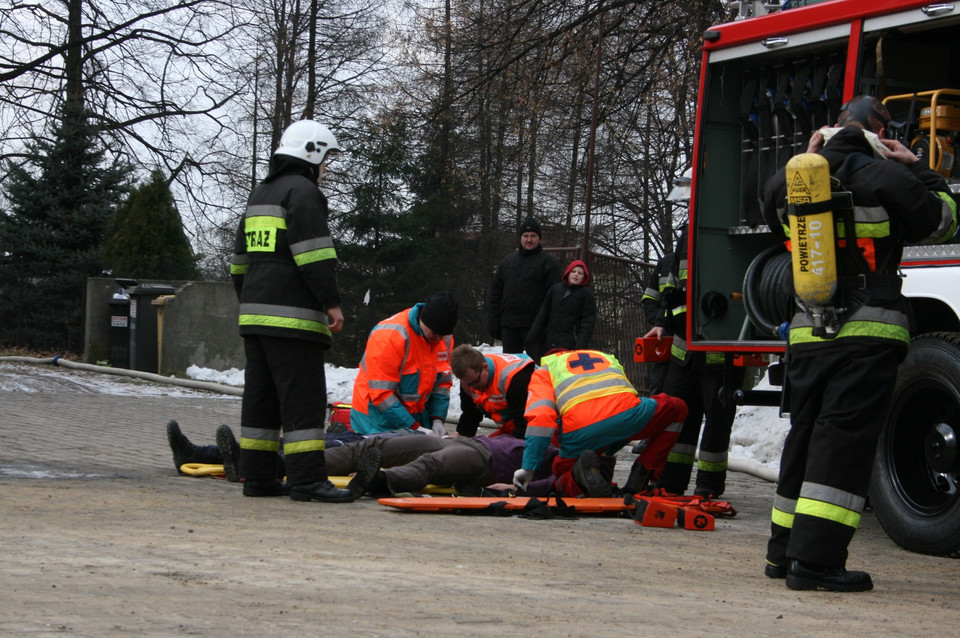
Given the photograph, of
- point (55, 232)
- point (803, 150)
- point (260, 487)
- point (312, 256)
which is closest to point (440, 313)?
point (312, 256)

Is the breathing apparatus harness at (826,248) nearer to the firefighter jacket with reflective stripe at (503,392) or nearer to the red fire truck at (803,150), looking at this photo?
the red fire truck at (803,150)

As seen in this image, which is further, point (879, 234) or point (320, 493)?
point (320, 493)

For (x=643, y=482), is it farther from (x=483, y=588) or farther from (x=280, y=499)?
(x=483, y=588)

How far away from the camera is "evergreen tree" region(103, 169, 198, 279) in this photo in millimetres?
21719

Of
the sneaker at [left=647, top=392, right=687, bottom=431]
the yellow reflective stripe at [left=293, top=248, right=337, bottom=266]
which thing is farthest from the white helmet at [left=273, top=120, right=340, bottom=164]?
the sneaker at [left=647, top=392, right=687, bottom=431]

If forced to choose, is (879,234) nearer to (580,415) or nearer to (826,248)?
(826,248)

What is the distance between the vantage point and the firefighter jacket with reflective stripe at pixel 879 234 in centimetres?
451

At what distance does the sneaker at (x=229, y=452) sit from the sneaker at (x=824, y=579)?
12.2 feet

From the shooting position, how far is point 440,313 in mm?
7586

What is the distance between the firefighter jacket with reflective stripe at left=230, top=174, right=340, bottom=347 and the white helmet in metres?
0.15

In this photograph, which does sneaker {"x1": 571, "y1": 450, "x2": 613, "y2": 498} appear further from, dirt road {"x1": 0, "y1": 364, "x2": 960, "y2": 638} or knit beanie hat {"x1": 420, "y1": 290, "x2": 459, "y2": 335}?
knit beanie hat {"x1": 420, "y1": 290, "x2": 459, "y2": 335}

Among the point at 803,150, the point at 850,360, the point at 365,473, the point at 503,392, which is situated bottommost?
the point at 365,473

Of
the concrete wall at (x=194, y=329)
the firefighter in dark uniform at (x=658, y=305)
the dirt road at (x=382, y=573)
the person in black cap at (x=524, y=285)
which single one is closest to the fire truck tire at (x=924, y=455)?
the dirt road at (x=382, y=573)

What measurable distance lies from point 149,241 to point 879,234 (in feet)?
61.7
